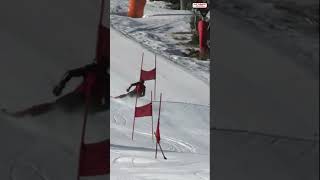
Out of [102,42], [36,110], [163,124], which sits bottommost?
[163,124]

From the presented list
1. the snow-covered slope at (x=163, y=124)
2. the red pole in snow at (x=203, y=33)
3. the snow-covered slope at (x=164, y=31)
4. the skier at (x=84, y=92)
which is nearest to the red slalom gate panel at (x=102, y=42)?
the skier at (x=84, y=92)

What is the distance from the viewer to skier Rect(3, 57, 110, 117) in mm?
996

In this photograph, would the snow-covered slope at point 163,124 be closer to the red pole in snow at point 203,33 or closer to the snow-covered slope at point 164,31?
the snow-covered slope at point 164,31

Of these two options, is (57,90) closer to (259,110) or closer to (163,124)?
(259,110)

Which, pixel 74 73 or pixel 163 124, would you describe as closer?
pixel 74 73

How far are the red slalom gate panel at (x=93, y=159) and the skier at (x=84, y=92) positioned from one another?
0.08 metres

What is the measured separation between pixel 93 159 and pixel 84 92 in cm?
15

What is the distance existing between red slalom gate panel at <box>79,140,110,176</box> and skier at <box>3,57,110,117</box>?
0.08 metres

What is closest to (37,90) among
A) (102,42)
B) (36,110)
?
(36,110)

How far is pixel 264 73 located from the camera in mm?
858

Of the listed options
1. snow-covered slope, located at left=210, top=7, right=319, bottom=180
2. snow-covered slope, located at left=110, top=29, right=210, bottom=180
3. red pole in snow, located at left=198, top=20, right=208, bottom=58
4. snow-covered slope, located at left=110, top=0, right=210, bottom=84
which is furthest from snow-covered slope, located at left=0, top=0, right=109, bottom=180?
snow-covered slope, located at left=110, top=0, right=210, bottom=84

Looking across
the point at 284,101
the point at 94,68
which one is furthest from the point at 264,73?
the point at 94,68

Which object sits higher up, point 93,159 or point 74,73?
point 74,73

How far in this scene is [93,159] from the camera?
1.02m
